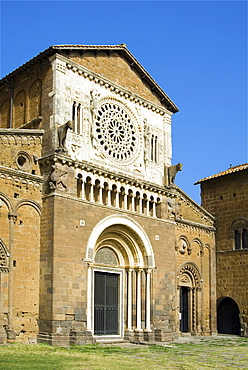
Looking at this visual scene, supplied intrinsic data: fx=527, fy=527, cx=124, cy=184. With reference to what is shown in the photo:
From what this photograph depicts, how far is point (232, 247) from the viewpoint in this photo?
34.6 meters

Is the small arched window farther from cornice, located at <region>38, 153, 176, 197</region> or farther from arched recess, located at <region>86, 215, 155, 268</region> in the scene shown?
arched recess, located at <region>86, 215, 155, 268</region>

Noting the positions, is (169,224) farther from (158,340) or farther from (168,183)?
(158,340)

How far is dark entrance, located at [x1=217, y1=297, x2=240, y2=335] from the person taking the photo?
34656mm

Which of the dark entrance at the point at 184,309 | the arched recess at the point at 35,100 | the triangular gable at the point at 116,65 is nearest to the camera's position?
the arched recess at the point at 35,100

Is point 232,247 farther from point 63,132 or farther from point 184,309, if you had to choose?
point 63,132

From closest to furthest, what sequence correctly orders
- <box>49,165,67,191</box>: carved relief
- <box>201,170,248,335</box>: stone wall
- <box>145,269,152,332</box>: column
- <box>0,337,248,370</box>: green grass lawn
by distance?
<box>0,337,248,370</box>: green grass lawn < <box>49,165,67,191</box>: carved relief < <box>145,269,152,332</box>: column < <box>201,170,248,335</box>: stone wall

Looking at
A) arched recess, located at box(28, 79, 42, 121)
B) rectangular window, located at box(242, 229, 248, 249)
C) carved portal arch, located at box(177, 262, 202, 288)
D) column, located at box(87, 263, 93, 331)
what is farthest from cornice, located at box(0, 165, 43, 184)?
rectangular window, located at box(242, 229, 248, 249)

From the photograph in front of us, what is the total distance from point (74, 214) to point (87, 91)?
6.57 metres

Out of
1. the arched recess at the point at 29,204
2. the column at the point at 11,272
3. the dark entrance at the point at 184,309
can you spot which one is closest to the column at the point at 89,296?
the arched recess at the point at 29,204

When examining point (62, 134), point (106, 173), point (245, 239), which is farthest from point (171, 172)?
point (62, 134)

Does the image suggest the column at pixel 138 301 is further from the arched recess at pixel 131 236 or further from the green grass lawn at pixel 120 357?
the green grass lawn at pixel 120 357

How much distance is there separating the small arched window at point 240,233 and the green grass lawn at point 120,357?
10177 millimetres

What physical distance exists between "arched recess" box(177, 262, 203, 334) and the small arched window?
332 cm

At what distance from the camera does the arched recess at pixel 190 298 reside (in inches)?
1278
